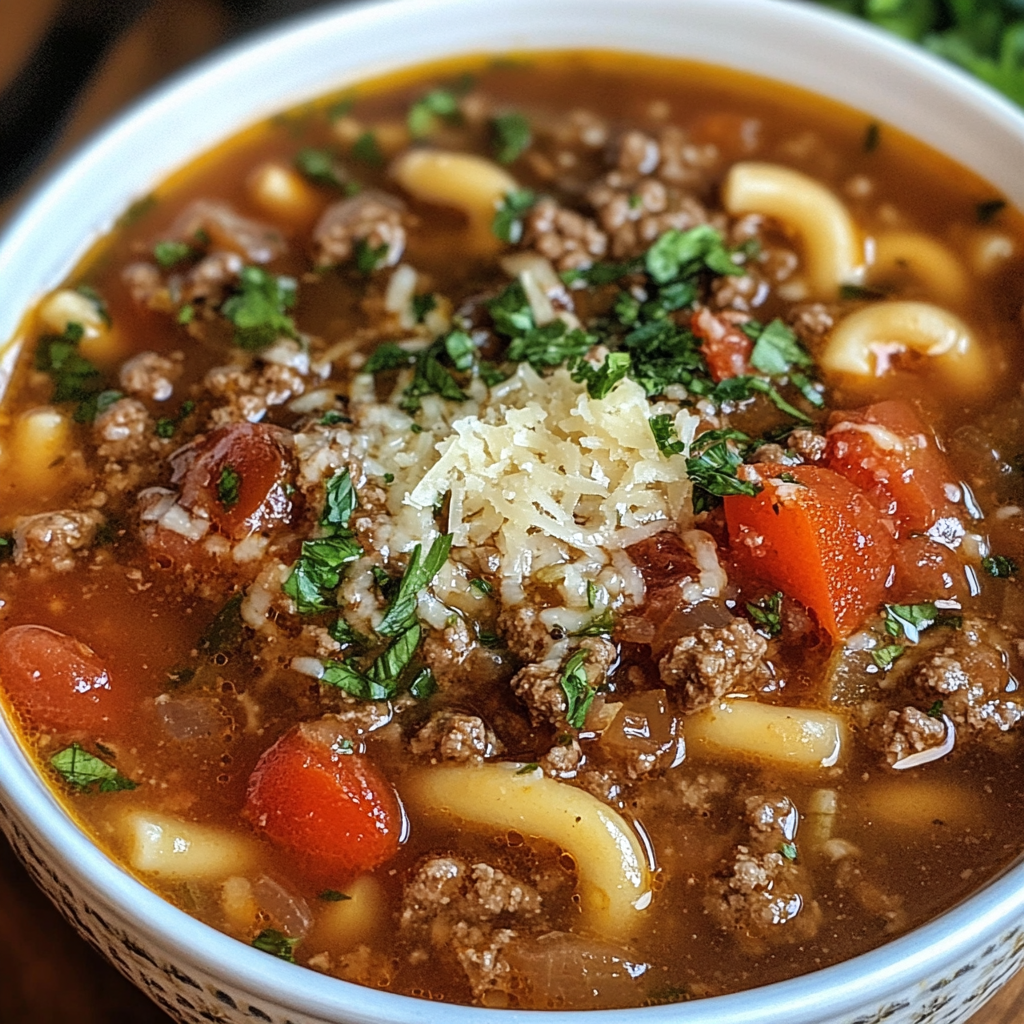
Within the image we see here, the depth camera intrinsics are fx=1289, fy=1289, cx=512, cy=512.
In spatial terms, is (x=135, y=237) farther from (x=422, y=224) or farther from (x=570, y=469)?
(x=570, y=469)

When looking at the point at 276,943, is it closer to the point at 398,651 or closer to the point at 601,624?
the point at 398,651

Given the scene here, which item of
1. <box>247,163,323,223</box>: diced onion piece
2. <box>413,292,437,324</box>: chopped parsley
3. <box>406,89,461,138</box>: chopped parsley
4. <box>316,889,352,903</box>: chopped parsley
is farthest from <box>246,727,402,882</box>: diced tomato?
<box>406,89,461,138</box>: chopped parsley

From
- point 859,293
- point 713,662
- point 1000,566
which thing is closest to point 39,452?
point 713,662

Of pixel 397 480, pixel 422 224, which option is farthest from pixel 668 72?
pixel 397 480

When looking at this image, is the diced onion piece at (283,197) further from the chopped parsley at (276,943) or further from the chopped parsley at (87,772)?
the chopped parsley at (276,943)

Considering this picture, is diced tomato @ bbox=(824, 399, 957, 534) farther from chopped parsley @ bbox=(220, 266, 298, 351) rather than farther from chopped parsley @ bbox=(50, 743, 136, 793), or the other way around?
chopped parsley @ bbox=(50, 743, 136, 793)

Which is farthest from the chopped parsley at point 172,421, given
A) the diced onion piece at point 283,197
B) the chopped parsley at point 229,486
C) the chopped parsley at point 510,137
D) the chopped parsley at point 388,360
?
the chopped parsley at point 510,137
